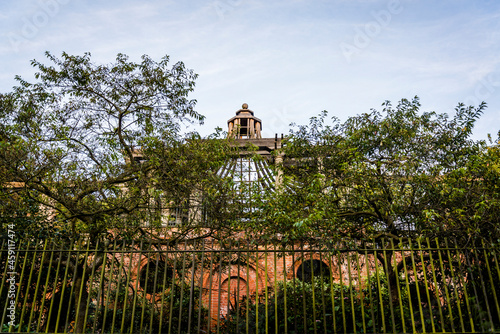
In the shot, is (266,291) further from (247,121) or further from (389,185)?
(247,121)

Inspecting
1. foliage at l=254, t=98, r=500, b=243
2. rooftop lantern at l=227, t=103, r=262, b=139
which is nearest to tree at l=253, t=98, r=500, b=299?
foliage at l=254, t=98, r=500, b=243

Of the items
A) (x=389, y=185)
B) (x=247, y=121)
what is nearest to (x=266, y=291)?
(x=389, y=185)

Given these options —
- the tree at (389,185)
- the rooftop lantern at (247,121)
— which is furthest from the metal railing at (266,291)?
the rooftop lantern at (247,121)

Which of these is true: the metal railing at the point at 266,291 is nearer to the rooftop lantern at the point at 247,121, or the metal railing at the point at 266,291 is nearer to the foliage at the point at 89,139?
the foliage at the point at 89,139

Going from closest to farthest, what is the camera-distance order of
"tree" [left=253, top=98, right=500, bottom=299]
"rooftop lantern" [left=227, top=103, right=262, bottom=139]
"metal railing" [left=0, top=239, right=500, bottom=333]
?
"metal railing" [left=0, top=239, right=500, bottom=333]
"tree" [left=253, top=98, right=500, bottom=299]
"rooftop lantern" [left=227, top=103, right=262, bottom=139]

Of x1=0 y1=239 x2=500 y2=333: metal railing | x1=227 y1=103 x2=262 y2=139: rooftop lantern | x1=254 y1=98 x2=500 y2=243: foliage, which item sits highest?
x1=227 y1=103 x2=262 y2=139: rooftop lantern

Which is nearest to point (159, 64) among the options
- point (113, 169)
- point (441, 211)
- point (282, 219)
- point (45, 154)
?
point (113, 169)

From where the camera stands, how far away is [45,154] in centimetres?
762

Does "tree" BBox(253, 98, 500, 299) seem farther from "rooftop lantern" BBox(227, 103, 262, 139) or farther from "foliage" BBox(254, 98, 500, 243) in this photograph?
"rooftop lantern" BBox(227, 103, 262, 139)

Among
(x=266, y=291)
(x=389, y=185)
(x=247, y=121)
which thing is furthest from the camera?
(x=247, y=121)

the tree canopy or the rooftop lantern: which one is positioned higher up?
the rooftop lantern

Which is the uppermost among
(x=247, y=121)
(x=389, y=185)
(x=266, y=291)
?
(x=247, y=121)

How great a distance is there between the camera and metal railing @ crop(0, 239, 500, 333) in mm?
4904

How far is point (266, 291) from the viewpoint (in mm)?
5102
